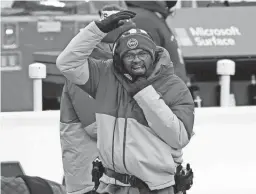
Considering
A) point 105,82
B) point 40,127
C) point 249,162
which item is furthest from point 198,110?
point 105,82

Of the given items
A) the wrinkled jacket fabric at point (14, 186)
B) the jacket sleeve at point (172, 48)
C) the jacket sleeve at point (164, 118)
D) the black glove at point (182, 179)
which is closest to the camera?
the wrinkled jacket fabric at point (14, 186)

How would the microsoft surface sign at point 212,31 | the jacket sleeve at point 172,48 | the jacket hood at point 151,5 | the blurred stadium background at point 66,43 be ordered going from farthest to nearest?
the microsoft surface sign at point 212,31 → the jacket hood at point 151,5 → the jacket sleeve at point 172,48 → the blurred stadium background at point 66,43

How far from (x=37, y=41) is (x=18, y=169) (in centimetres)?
423

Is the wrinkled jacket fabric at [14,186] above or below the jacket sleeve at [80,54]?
below

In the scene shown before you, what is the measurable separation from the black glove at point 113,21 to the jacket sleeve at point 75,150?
1.95 feet

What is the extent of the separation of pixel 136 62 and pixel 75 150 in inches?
29.2

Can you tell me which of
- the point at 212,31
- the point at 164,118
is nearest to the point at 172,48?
the point at 164,118

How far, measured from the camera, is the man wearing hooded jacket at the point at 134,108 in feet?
11.1

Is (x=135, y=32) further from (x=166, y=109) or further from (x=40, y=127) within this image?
(x=40, y=127)

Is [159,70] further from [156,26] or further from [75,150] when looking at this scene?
[156,26]

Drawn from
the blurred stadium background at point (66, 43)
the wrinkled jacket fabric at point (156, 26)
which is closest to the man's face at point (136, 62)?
the blurred stadium background at point (66, 43)

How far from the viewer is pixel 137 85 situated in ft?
11.1

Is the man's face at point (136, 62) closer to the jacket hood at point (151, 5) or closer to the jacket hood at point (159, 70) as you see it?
the jacket hood at point (159, 70)

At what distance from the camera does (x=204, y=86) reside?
996cm
